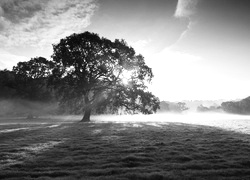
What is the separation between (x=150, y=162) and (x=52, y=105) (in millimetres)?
56076

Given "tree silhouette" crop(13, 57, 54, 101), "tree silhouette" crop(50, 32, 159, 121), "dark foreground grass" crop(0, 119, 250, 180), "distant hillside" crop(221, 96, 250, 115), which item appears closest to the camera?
"dark foreground grass" crop(0, 119, 250, 180)

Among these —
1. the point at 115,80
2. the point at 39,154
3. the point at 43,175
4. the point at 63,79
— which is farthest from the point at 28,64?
the point at 43,175

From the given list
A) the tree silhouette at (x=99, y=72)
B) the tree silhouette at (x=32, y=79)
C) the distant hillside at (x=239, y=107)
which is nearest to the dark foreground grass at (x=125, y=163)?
the tree silhouette at (x=99, y=72)

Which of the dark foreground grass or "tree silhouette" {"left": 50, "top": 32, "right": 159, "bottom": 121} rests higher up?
"tree silhouette" {"left": 50, "top": 32, "right": 159, "bottom": 121}

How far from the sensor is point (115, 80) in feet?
120

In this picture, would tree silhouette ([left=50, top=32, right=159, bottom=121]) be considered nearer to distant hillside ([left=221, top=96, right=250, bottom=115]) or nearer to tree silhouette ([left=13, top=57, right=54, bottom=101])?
tree silhouette ([left=13, top=57, right=54, bottom=101])

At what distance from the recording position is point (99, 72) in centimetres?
3528

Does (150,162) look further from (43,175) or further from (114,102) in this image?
(114,102)

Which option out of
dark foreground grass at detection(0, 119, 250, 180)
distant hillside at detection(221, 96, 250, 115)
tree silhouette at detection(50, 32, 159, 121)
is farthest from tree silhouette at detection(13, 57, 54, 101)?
distant hillside at detection(221, 96, 250, 115)

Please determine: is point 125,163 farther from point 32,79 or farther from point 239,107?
point 239,107

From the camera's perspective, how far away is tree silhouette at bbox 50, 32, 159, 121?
34750 millimetres

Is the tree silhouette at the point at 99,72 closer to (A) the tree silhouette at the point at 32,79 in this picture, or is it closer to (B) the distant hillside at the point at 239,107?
(A) the tree silhouette at the point at 32,79

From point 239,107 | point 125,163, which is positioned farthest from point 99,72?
point 239,107

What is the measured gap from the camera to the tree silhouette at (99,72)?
34750mm
